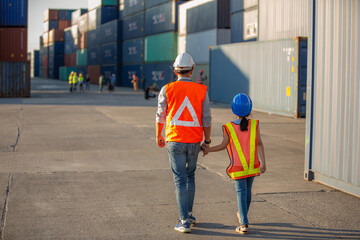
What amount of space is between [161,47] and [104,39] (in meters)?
19.3

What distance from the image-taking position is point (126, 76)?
5712cm

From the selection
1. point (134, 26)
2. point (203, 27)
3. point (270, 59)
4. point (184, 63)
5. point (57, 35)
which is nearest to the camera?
point (184, 63)

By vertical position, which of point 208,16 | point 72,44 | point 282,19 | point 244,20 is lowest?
point 282,19

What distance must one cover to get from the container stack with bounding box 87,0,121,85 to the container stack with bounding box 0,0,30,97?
2354 cm

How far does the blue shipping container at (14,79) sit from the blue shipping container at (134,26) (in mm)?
18347

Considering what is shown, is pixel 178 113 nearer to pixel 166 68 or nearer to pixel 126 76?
pixel 166 68

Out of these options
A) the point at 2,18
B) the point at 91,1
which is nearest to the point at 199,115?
the point at 2,18

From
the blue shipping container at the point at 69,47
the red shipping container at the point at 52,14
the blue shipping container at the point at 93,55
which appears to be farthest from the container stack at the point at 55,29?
the blue shipping container at the point at 93,55

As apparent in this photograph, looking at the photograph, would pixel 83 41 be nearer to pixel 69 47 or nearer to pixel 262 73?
pixel 69 47

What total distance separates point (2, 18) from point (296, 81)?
22.4 m

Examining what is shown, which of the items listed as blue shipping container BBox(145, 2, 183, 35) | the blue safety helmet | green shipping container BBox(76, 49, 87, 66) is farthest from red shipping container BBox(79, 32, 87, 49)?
the blue safety helmet

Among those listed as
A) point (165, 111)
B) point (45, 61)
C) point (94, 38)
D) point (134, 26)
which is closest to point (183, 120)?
point (165, 111)

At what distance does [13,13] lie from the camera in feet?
116

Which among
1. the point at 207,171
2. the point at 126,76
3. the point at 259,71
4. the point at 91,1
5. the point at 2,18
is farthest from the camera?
the point at 91,1
